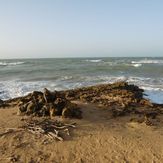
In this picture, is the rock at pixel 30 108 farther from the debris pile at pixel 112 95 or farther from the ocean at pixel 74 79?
the ocean at pixel 74 79

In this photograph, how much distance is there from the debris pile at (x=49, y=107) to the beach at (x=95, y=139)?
0.57ft

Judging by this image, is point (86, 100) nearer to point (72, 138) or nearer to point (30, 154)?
point (72, 138)

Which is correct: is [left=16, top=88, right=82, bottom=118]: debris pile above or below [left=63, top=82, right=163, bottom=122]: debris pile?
above

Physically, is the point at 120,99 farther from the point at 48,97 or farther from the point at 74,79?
the point at 74,79

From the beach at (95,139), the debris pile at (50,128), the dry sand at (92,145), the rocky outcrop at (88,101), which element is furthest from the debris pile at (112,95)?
the debris pile at (50,128)

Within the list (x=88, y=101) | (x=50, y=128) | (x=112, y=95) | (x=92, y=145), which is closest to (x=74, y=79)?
(x=112, y=95)

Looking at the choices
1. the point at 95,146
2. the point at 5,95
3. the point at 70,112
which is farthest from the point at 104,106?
the point at 5,95

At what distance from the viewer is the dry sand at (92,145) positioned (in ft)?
18.4

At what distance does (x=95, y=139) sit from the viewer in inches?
247

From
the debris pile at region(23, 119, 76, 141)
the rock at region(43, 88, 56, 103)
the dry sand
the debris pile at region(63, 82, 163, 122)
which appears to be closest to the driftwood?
the debris pile at region(23, 119, 76, 141)

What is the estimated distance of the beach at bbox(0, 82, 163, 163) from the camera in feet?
18.5

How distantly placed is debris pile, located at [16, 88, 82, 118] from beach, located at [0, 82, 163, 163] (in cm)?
17

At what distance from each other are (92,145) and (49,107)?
2.10 meters

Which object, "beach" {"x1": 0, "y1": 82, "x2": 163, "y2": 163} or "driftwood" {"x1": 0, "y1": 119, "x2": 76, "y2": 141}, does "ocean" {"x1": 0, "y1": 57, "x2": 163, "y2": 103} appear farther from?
"driftwood" {"x1": 0, "y1": 119, "x2": 76, "y2": 141}
